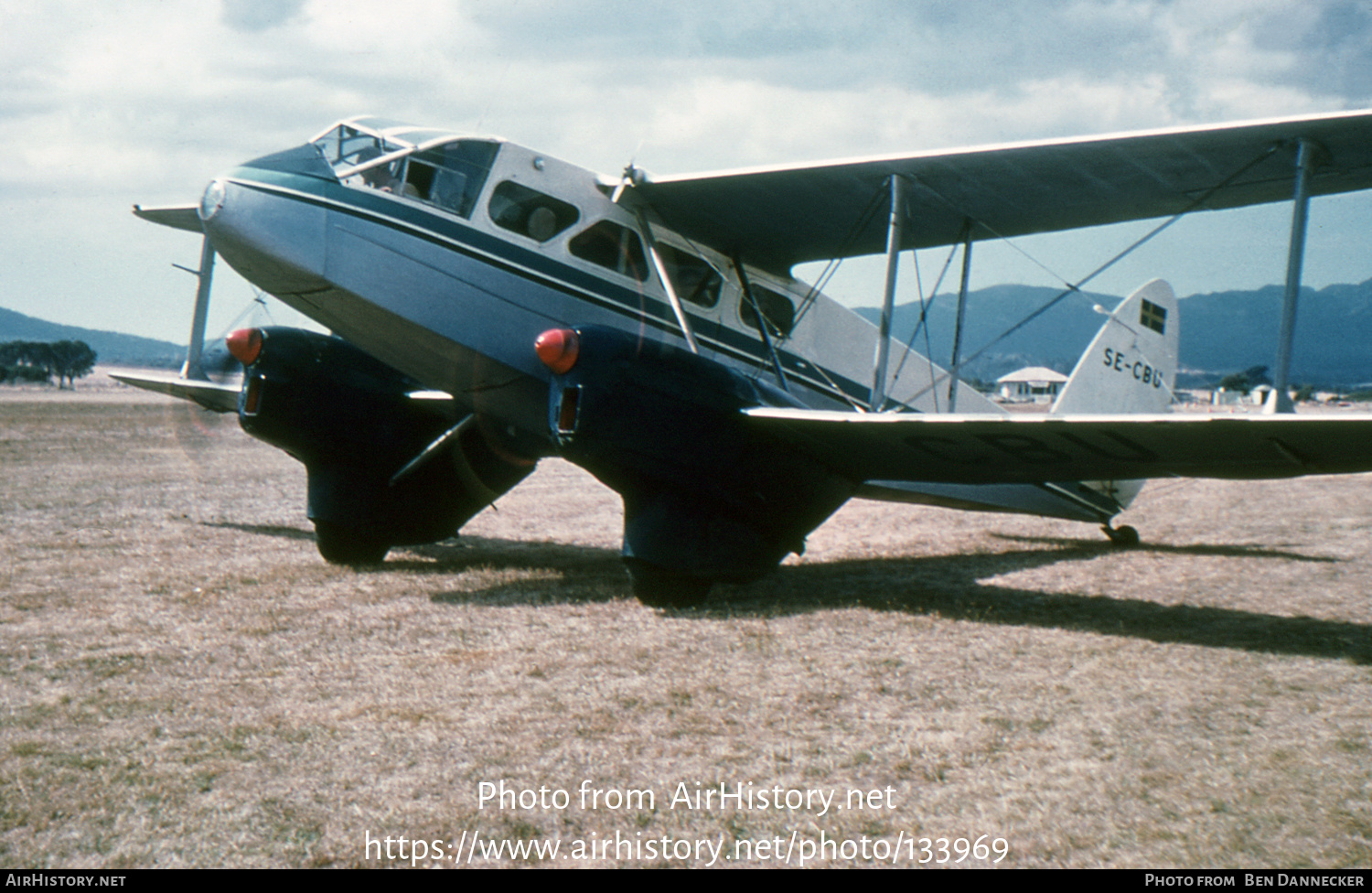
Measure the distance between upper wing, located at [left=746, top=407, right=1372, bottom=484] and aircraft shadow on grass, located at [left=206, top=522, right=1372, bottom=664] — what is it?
3.29 ft

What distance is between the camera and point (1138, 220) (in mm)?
8109

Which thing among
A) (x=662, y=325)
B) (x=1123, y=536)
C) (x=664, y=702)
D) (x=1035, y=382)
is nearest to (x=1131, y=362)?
(x=1123, y=536)

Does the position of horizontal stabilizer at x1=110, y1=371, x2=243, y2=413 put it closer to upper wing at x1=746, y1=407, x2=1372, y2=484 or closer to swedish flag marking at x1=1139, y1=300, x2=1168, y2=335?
upper wing at x1=746, y1=407, x2=1372, y2=484

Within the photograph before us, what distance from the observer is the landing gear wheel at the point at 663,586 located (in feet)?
21.7

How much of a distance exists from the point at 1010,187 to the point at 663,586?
418 centimetres

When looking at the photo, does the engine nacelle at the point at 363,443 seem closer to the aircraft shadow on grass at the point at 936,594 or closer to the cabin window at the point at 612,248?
the aircraft shadow on grass at the point at 936,594

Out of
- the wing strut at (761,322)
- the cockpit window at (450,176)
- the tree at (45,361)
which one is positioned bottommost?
the tree at (45,361)

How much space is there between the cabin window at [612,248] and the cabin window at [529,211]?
6.9 inches

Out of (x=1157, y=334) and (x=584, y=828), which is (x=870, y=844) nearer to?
(x=584, y=828)

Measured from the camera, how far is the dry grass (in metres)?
3.15

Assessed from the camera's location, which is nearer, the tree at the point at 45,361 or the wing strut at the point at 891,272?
the wing strut at the point at 891,272

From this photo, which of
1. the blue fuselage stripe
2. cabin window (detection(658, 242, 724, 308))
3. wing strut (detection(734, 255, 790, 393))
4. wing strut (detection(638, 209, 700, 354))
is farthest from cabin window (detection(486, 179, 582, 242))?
wing strut (detection(734, 255, 790, 393))

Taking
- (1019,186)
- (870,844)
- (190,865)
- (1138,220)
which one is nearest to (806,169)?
(1019,186)

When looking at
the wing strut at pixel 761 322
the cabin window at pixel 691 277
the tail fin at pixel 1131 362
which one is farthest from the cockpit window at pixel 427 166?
the tail fin at pixel 1131 362
